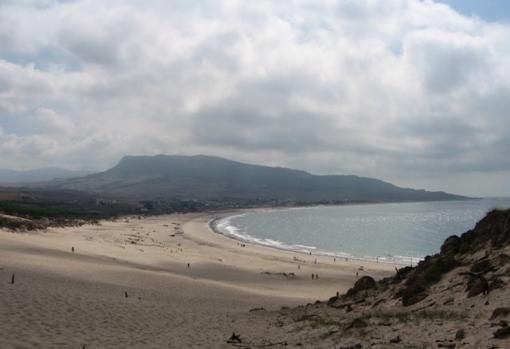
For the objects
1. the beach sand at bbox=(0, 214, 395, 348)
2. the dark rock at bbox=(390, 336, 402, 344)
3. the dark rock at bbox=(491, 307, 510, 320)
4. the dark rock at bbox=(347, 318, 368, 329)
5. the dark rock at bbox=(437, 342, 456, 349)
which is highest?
the dark rock at bbox=(491, 307, 510, 320)

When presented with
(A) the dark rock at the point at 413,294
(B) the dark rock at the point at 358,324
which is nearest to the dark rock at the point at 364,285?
(A) the dark rock at the point at 413,294

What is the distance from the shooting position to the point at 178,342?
13.9 meters

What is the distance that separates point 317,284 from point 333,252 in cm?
3305

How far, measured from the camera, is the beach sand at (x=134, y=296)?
535 inches

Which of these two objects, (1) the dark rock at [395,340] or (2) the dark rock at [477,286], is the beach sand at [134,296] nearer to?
(1) the dark rock at [395,340]

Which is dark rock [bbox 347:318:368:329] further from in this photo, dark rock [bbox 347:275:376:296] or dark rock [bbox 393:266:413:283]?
dark rock [bbox 347:275:376:296]

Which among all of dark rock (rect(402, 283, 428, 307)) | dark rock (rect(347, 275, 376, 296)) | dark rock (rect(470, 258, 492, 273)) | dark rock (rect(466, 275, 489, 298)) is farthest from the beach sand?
dark rock (rect(470, 258, 492, 273))

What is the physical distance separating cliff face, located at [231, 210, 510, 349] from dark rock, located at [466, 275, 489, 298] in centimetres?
3

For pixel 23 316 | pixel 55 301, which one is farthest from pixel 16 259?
pixel 23 316

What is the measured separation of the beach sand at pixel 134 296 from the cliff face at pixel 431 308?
9.22 ft

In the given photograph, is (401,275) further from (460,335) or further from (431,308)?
(460,335)

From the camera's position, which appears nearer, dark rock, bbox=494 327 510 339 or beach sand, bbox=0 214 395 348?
dark rock, bbox=494 327 510 339

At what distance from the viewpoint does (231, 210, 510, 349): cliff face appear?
10.5 metres

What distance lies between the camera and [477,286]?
43.0ft
